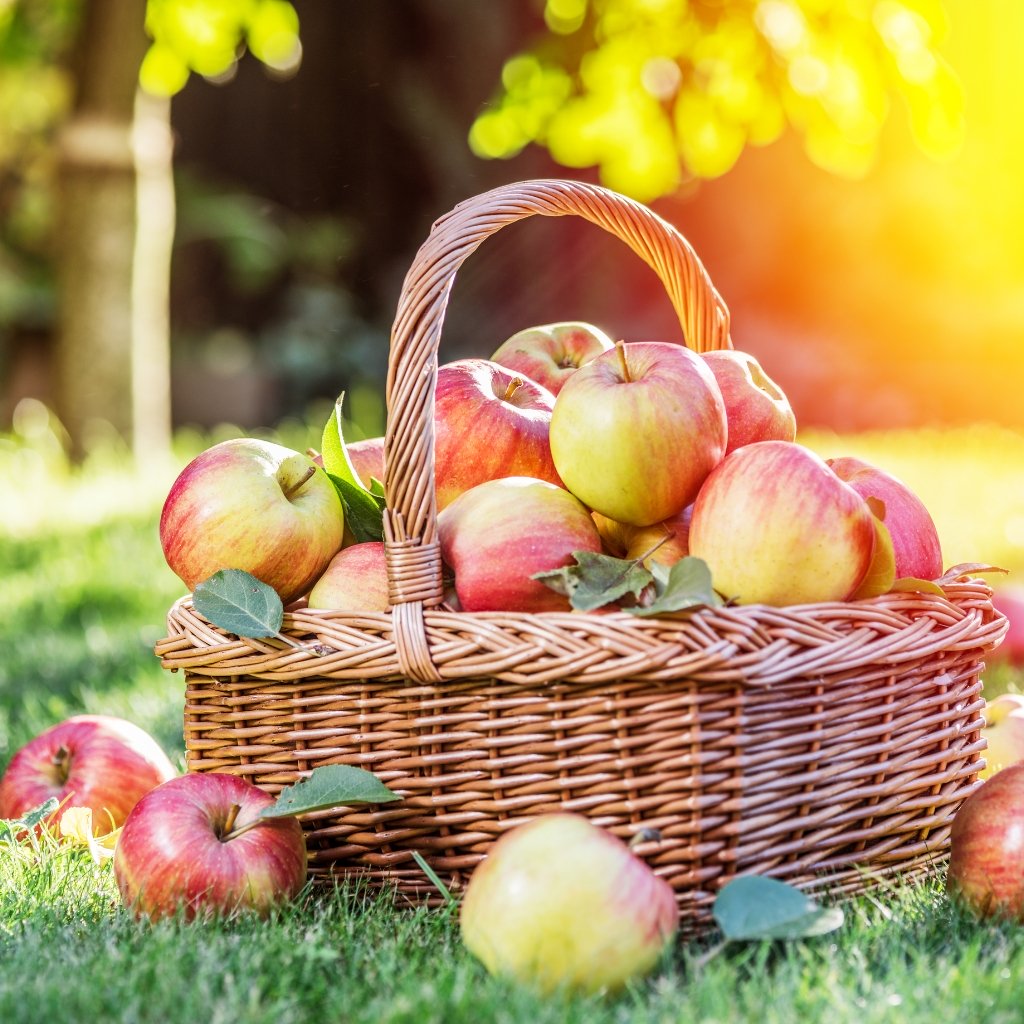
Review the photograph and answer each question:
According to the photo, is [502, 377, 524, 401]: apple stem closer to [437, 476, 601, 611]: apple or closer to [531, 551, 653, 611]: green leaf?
[437, 476, 601, 611]: apple

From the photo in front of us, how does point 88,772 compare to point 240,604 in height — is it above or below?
below

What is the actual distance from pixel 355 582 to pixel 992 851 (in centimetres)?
86

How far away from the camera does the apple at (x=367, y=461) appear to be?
79.0 inches

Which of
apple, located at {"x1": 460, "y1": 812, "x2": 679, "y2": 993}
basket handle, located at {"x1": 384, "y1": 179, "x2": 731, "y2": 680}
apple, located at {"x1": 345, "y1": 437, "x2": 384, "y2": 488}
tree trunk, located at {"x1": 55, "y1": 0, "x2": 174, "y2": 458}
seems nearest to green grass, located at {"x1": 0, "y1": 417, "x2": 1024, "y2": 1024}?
apple, located at {"x1": 460, "y1": 812, "x2": 679, "y2": 993}

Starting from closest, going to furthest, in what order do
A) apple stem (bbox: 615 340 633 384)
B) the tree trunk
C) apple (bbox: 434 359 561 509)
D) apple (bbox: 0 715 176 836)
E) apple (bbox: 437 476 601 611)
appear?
1. apple (bbox: 437 476 601 611)
2. apple stem (bbox: 615 340 633 384)
3. apple (bbox: 434 359 561 509)
4. apple (bbox: 0 715 176 836)
5. the tree trunk

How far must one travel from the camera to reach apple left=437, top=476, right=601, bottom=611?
62.3 inches

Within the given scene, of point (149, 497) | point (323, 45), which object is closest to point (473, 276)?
point (323, 45)

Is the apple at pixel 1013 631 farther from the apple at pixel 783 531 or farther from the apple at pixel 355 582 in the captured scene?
the apple at pixel 355 582

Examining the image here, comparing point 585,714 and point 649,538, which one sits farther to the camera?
point 649,538

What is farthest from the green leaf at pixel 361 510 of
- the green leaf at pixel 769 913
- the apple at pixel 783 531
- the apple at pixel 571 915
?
the green leaf at pixel 769 913

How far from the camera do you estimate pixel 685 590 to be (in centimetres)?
143

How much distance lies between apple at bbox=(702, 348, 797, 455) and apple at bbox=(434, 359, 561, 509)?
26 cm

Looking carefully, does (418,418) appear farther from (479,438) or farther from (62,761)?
(62,761)

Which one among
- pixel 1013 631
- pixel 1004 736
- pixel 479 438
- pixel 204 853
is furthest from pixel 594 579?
pixel 1013 631
